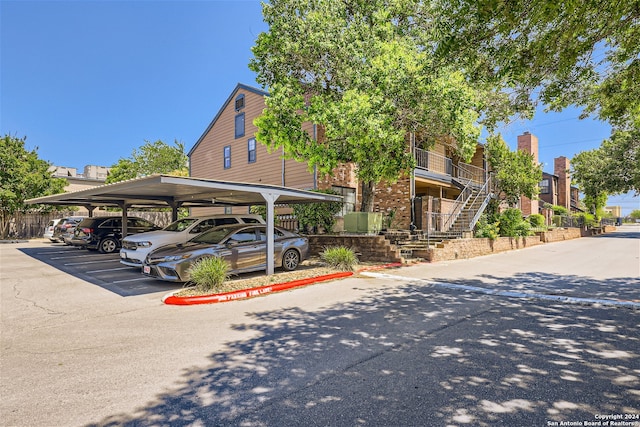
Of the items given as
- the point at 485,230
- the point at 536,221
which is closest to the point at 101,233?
the point at 485,230

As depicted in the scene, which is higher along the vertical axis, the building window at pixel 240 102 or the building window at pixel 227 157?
the building window at pixel 240 102

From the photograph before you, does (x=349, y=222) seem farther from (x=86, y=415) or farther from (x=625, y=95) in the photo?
(x=86, y=415)

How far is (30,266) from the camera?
12297mm

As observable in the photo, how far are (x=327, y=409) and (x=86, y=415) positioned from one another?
2.14 meters

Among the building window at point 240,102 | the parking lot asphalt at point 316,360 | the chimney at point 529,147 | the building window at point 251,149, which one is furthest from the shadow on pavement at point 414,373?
the chimney at point 529,147

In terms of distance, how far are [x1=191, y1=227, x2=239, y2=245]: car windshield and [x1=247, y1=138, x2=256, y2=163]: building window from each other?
11747 millimetres

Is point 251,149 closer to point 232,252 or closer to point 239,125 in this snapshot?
point 239,125

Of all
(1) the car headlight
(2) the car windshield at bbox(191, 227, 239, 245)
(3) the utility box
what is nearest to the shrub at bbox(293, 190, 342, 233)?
(3) the utility box

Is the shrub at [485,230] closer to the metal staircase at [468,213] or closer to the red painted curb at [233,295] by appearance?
the metal staircase at [468,213]

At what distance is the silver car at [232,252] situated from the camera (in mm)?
8734

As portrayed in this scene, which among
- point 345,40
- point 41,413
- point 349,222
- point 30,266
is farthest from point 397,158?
point 30,266

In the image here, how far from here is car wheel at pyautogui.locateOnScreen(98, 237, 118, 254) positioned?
1630 cm

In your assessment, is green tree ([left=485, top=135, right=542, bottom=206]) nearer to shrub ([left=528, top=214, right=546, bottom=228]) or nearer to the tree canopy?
the tree canopy

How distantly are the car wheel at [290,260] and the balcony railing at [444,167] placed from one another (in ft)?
32.0
